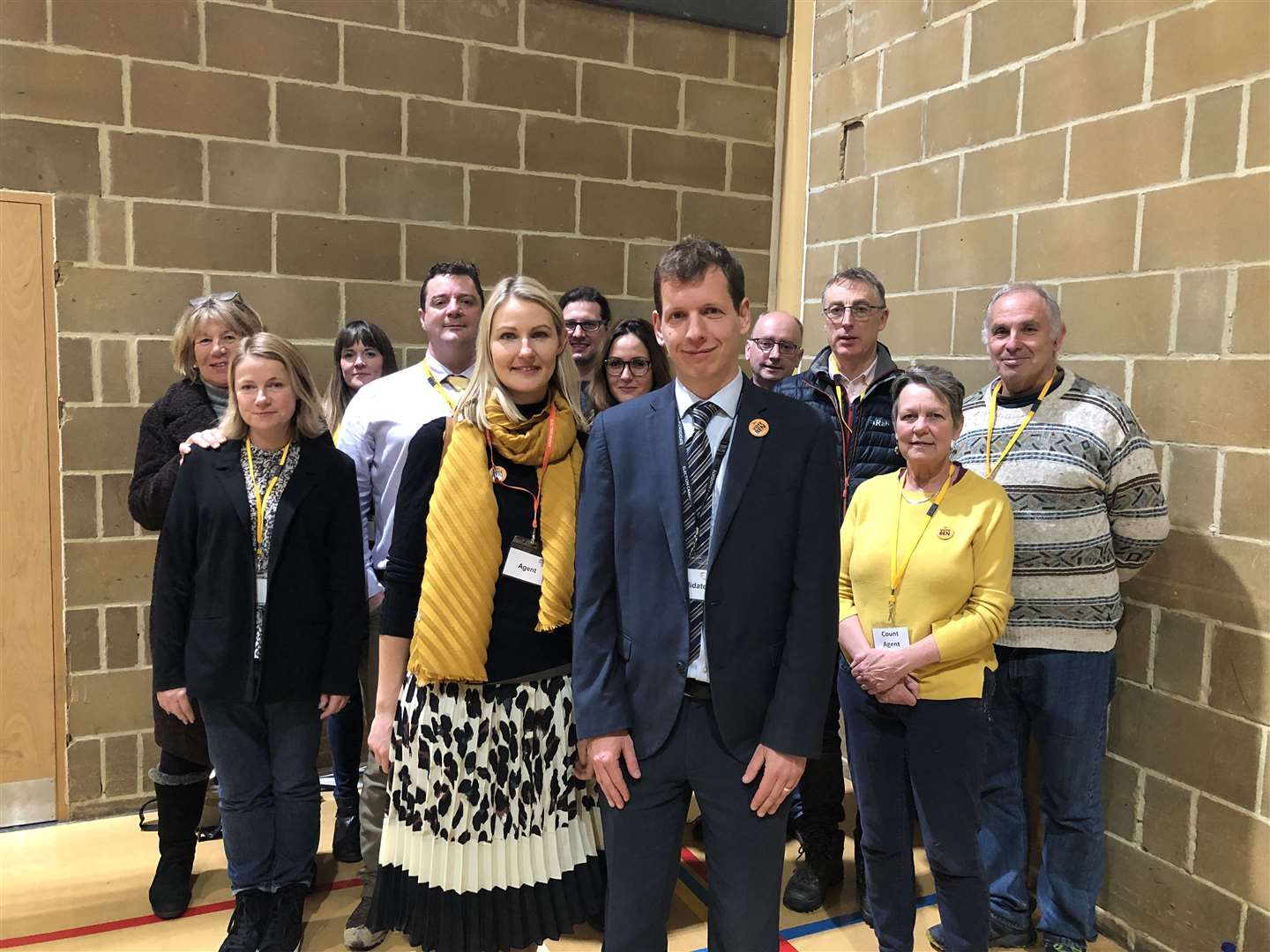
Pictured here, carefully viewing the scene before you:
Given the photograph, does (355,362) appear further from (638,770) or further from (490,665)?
(638,770)

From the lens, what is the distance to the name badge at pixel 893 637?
2078 mm

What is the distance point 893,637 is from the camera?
2.09 m

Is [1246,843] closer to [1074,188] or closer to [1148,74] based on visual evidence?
[1074,188]

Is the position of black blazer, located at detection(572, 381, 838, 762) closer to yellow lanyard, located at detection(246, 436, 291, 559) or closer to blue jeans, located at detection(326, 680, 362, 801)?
yellow lanyard, located at detection(246, 436, 291, 559)

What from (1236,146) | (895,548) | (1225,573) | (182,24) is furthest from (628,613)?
(182,24)

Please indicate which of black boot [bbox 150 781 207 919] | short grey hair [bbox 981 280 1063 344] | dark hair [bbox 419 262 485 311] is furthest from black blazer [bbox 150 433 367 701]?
short grey hair [bbox 981 280 1063 344]

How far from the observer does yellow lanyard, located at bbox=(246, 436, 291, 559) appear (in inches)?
85.6

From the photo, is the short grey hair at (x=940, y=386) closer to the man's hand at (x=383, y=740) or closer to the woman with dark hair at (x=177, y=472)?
the man's hand at (x=383, y=740)

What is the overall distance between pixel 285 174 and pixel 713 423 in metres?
2.35

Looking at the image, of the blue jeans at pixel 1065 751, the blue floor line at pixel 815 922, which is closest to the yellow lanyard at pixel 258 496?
the blue floor line at pixel 815 922

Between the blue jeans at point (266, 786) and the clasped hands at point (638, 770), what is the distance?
1.05m

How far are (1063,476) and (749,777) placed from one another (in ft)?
4.16

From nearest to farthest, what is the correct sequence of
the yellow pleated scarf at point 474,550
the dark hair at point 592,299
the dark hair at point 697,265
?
the dark hair at point 697,265, the yellow pleated scarf at point 474,550, the dark hair at point 592,299

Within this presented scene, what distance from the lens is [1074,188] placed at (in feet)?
8.73
